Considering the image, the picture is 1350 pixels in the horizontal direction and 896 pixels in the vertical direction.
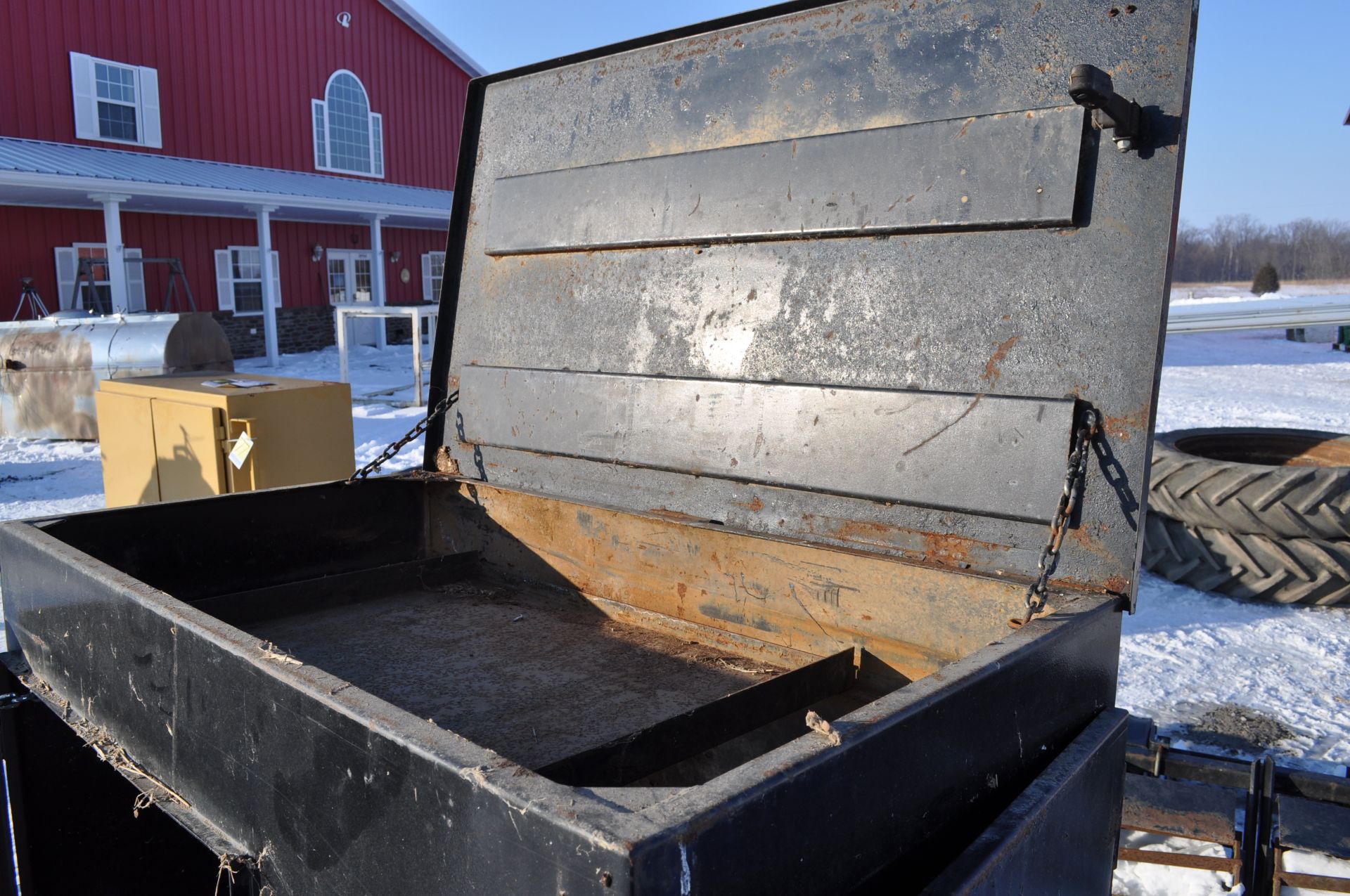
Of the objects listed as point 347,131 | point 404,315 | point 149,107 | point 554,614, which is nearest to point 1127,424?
point 554,614

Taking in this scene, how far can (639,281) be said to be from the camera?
3176 millimetres

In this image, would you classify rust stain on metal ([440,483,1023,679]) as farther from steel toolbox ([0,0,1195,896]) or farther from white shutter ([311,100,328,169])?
white shutter ([311,100,328,169])

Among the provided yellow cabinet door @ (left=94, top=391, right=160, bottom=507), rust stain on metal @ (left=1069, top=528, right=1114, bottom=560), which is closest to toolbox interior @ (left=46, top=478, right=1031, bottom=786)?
rust stain on metal @ (left=1069, top=528, right=1114, bottom=560)

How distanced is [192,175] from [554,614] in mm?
16222

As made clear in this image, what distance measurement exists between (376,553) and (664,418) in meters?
1.29

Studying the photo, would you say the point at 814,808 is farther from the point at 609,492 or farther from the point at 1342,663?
the point at 1342,663

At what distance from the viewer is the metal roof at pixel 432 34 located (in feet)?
70.9

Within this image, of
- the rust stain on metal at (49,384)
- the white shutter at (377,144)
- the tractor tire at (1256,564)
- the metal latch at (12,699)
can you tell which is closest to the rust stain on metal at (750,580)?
the metal latch at (12,699)

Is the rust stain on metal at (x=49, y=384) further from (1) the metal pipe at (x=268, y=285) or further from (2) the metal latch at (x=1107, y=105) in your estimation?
(2) the metal latch at (x=1107, y=105)

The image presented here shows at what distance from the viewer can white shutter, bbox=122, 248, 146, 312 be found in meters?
17.2

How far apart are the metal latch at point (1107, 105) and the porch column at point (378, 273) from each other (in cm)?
1869

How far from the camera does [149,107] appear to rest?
1730 centimetres

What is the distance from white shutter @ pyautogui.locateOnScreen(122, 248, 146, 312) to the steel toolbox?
52.3 ft

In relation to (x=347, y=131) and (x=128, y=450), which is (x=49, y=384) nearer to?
(x=128, y=450)
